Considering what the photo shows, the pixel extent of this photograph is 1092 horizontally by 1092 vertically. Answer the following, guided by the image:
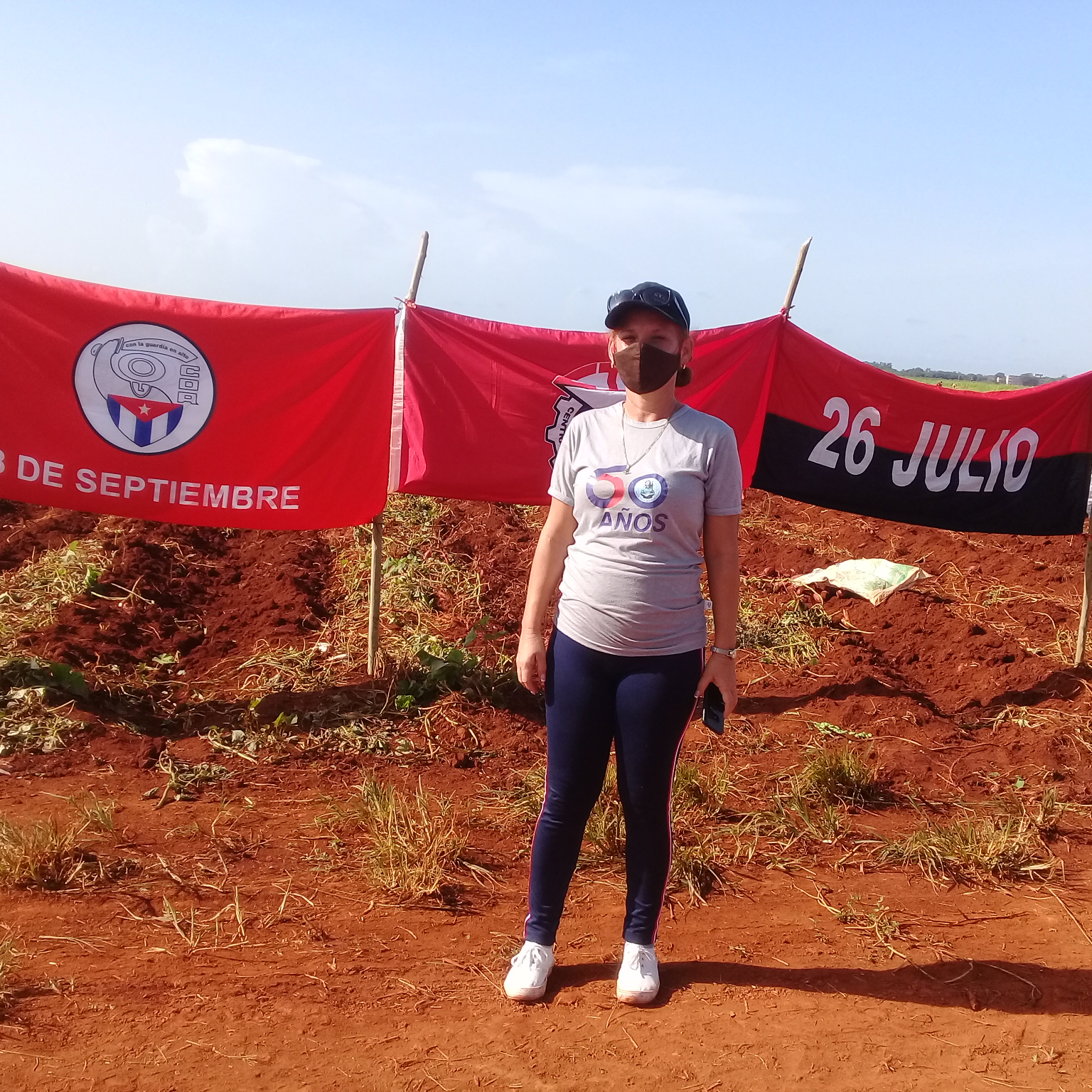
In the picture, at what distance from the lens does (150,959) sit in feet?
10.3

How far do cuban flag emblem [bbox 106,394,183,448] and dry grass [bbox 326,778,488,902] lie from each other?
2.06 m

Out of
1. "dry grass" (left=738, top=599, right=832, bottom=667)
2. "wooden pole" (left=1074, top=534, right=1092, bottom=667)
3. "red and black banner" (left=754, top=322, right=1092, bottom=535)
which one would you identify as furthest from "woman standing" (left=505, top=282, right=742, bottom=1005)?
"wooden pole" (left=1074, top=534, right=1092, bottom=667)

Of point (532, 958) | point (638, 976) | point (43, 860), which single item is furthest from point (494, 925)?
point (43, 860)

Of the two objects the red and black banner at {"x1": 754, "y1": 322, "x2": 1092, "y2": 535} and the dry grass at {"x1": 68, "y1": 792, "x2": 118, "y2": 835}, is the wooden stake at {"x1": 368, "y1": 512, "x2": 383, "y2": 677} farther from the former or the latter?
the red and black banner at {"x1": 754, "y1": 322, "x2": 1092, "y2": 535}

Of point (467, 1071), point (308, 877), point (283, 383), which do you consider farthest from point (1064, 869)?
point (283, 383)

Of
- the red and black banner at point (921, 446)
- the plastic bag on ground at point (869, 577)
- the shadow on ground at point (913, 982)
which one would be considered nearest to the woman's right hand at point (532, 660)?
the shadow on ground at point (913, 982)

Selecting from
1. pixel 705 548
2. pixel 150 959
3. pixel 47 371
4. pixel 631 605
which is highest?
pixel 47 371

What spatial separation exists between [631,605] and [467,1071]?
4.30ft

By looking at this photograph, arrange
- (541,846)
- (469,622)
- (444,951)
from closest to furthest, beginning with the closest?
(541,846)
(444,951)
(469,622)

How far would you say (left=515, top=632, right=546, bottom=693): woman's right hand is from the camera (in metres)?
2.94

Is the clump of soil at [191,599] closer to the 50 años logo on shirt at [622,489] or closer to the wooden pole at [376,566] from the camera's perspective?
the wooden pole at [376,566]

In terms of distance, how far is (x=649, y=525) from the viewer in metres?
→ 2.74

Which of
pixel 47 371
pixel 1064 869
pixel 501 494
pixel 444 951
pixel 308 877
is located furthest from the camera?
pixel 501 494

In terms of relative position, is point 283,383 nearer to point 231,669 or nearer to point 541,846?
point 231,669
